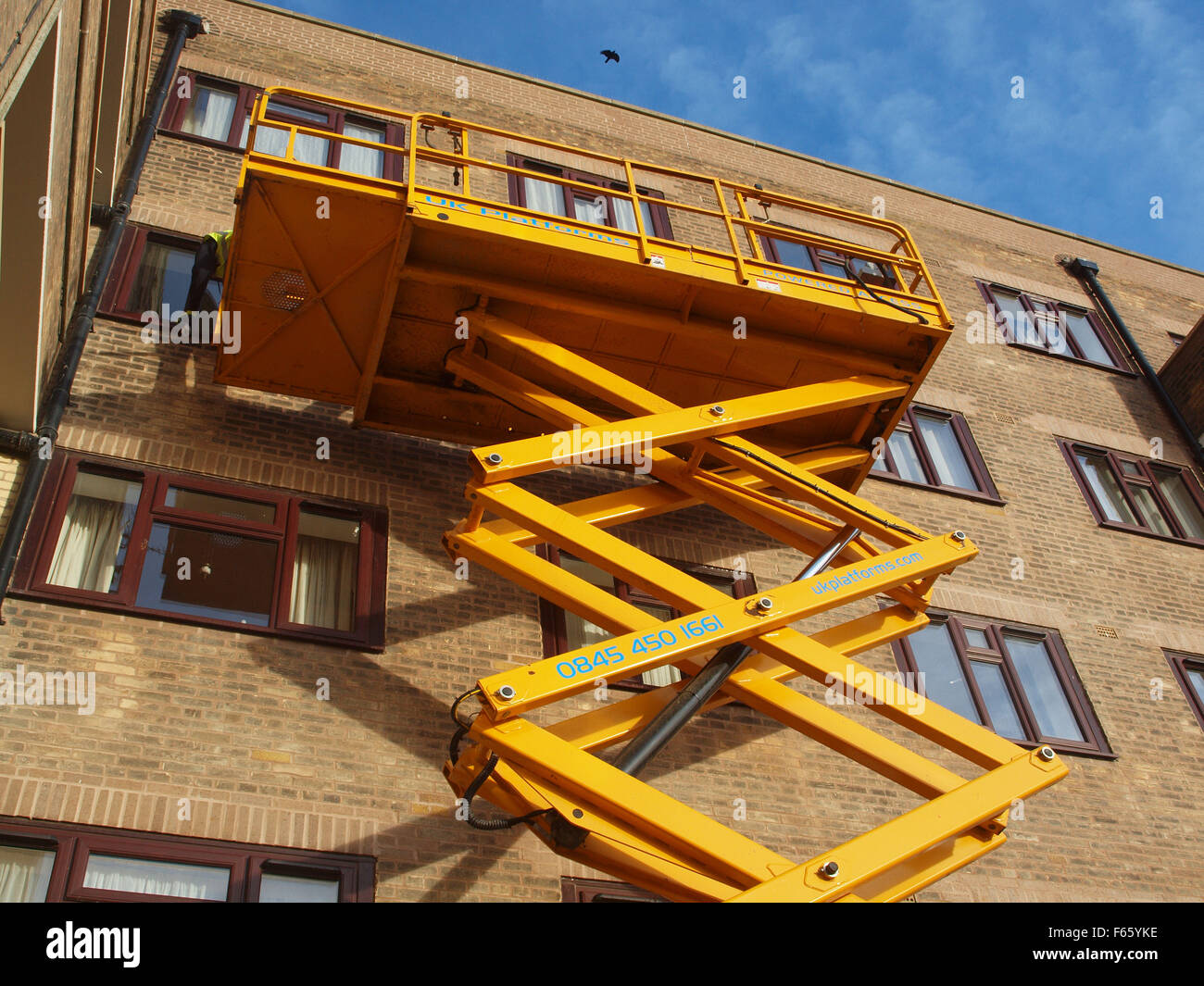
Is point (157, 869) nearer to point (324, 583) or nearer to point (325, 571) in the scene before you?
point (324, 583)

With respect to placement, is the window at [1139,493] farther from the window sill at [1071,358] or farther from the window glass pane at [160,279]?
the window glass pane at [160,279]

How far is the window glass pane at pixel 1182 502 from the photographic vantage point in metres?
14.9

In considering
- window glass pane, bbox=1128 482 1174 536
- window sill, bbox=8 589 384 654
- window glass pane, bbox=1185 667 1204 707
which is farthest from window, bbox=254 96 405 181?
window glass pane, bbox=1185 667 1204 707

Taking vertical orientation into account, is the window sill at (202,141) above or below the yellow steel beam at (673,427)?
above

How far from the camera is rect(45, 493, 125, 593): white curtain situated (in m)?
8.41

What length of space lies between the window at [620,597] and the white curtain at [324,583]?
1.62 metres

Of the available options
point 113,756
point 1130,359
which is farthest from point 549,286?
point 1130,359

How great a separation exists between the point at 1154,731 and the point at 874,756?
515 cm

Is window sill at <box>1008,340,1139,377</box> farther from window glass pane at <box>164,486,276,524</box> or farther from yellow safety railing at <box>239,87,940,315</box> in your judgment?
window glass pane at <box>164,486,276,524</box>

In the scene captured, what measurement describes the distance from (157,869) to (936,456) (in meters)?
10.1

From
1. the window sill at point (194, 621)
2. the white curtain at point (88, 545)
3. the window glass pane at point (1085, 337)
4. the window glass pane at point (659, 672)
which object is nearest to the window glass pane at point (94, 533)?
the white curtain at point (88, 545)

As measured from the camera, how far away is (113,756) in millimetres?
7418
